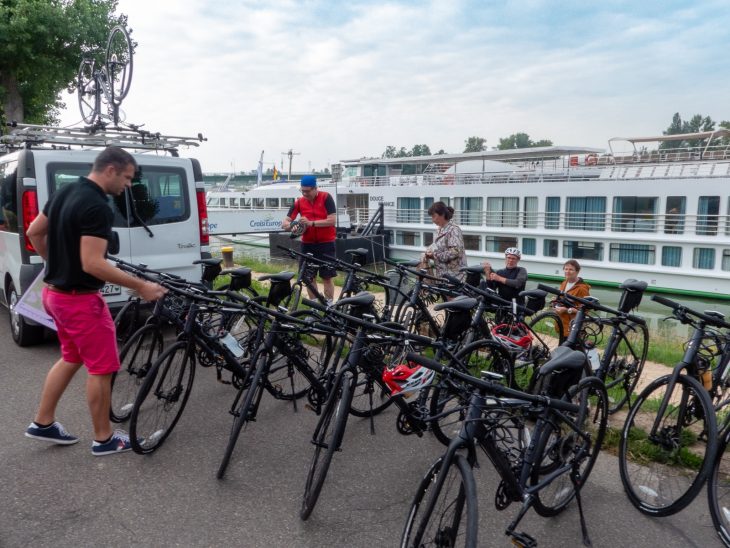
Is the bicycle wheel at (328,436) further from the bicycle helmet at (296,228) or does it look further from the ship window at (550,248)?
the ship window at (550,248)

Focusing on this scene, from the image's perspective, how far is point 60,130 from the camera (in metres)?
6.65

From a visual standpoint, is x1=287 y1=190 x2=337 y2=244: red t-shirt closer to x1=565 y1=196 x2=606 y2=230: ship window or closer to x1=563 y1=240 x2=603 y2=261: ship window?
x1=565 y1=196 x2=606 y2=230: ship window

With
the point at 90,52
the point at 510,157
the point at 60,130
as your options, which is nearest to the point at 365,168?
the point at 510,157

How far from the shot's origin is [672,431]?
11.3 ft

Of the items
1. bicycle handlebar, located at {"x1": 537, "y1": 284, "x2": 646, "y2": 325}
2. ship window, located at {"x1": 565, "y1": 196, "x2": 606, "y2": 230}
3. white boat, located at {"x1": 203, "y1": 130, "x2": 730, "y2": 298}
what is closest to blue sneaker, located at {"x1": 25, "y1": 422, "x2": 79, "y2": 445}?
bicycle handlebar, located at {"x1": 537, "y1": 284, "x2": 646, "y2": 325}

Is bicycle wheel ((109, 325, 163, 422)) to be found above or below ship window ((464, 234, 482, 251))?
above

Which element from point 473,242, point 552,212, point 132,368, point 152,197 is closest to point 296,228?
point 152,197

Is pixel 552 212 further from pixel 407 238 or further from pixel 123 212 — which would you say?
pixel 123 212

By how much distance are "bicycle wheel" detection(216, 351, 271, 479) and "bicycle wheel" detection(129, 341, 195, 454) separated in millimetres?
489

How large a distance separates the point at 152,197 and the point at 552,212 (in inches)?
818

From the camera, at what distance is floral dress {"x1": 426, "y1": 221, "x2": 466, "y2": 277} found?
659 cm

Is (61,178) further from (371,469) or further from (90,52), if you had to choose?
(90,52)

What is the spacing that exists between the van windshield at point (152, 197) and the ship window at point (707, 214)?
19.5 meters

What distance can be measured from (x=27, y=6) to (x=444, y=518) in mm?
19443
